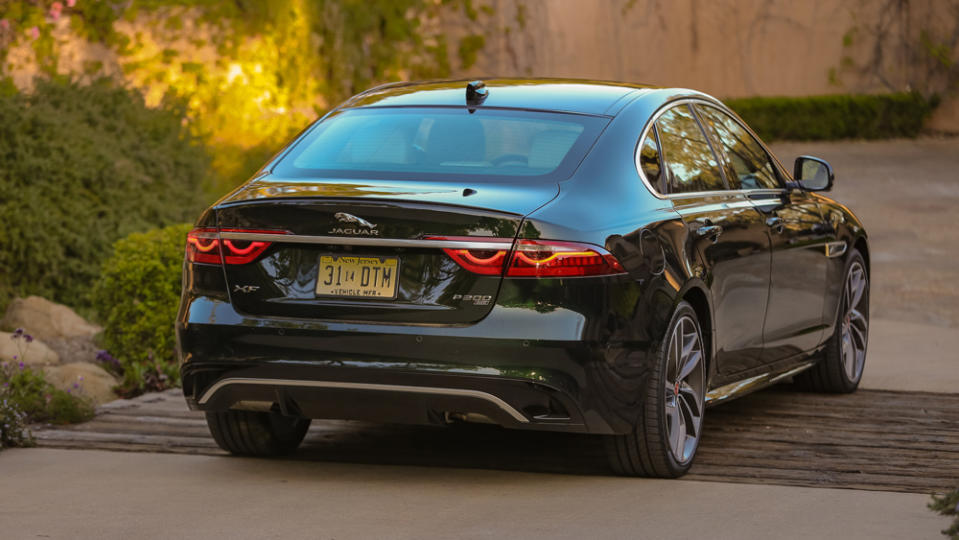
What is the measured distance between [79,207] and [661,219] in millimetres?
6317

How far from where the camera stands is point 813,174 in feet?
25.8

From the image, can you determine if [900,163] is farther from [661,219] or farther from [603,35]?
[661,219]

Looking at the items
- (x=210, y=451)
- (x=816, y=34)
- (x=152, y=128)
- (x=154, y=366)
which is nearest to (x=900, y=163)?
(x=816, y=34)

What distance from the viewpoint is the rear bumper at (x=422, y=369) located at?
5.34 metres

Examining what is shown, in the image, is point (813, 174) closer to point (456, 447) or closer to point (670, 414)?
point (670, 414)

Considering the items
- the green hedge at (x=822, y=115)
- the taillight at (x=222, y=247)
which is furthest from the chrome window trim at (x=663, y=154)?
the green hedge at (x=822, y=115)

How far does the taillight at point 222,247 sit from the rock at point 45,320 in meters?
4.74

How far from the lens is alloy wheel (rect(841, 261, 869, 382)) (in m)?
8.39

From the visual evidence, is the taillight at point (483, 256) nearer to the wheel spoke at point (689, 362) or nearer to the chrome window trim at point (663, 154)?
the chrome window trim at point (663, 154)

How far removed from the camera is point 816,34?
28.2 metres

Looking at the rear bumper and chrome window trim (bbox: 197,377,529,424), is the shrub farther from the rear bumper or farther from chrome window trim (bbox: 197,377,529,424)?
chrome window trim (bbox: 197,377,529,424)

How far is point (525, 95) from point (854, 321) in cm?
307

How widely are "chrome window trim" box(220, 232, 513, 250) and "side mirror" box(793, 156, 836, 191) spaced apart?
2.90 metres

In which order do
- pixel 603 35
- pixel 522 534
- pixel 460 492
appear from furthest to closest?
pixel 603 35
pixel 460 492
pixel 522 534
